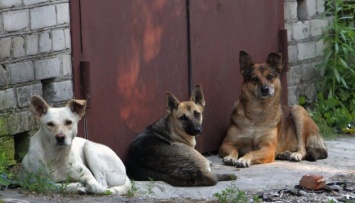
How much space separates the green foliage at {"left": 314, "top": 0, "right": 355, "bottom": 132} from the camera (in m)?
12.8

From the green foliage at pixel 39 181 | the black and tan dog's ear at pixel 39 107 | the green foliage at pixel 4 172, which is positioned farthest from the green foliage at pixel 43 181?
the black and tan dog's ear at pixel 39 107

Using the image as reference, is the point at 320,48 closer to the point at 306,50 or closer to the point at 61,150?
the point at 306,50

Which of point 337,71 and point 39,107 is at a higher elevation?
point 337,71

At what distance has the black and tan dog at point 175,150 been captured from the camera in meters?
9.80

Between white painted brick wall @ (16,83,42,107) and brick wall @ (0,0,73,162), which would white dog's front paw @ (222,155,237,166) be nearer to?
brick wall @ (0,0,73,162)

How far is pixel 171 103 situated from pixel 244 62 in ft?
4.08

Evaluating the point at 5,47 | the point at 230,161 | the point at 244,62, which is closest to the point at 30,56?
the point at 5,47

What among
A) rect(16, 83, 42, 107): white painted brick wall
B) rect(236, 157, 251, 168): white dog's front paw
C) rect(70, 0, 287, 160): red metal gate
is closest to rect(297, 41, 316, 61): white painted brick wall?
rect(70, 0, 287, 160): red metal gate

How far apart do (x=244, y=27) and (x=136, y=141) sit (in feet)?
7.21

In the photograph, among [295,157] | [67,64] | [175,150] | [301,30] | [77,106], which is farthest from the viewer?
[301,30]

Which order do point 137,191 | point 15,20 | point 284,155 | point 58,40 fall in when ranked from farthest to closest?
1. point 284,155
2. point 58,40
3. point 15,20
4. point 137,191

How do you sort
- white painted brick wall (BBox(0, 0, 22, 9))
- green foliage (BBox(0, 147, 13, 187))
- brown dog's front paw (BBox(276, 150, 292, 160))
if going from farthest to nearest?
brown dog's front paw (BBox(276, 150, 292, 160)) < white painted brick wall (BBox(0, 0, 22, 9)) < green foliage (BBox(0, 147, 13, 187))

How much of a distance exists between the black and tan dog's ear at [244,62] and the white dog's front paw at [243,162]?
3.13 feet

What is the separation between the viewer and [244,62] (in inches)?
445
